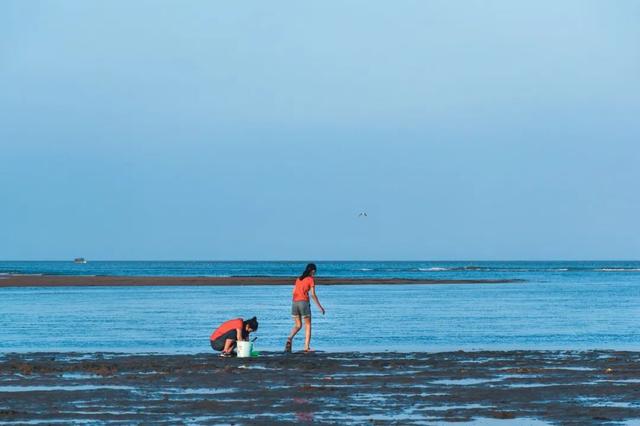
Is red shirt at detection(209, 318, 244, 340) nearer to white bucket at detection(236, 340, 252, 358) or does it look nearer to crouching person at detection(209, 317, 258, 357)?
crouching person at detection(209, 317, 258, 357)

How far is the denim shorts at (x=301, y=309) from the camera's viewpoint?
2580 cm

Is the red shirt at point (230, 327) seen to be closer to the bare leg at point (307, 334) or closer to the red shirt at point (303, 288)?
the bare leg at point (307, 334)

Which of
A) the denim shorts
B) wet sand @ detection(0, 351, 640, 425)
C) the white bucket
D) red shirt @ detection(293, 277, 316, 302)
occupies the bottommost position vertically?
wet sand @ detection(0, 351, 640, 425)

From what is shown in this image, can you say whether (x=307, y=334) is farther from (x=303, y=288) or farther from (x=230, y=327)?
(x=230, y=327)

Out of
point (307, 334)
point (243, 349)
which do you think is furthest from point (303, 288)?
point (243, 349)

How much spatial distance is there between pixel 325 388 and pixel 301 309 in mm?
8235

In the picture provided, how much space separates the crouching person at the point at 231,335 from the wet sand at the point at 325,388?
0.60m

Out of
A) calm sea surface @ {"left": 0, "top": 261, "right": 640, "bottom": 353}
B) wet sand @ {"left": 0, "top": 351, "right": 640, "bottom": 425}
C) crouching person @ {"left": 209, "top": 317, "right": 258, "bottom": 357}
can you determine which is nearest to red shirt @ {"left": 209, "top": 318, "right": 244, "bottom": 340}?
crouching person @ {"left": 209, "top": 317, "right": 258, "bottom": 357}

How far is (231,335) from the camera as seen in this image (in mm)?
23953

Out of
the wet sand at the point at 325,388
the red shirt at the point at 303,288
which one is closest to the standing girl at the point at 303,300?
the red shirt at the point at 303,288

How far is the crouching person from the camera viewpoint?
23.8 meters

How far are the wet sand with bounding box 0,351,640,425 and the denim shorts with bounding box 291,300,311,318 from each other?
186 cm

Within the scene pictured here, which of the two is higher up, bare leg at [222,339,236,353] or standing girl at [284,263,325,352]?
standing girl at [284,263,325,352]

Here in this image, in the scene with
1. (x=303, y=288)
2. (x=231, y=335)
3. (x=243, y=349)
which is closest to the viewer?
(x=243, y=349)
